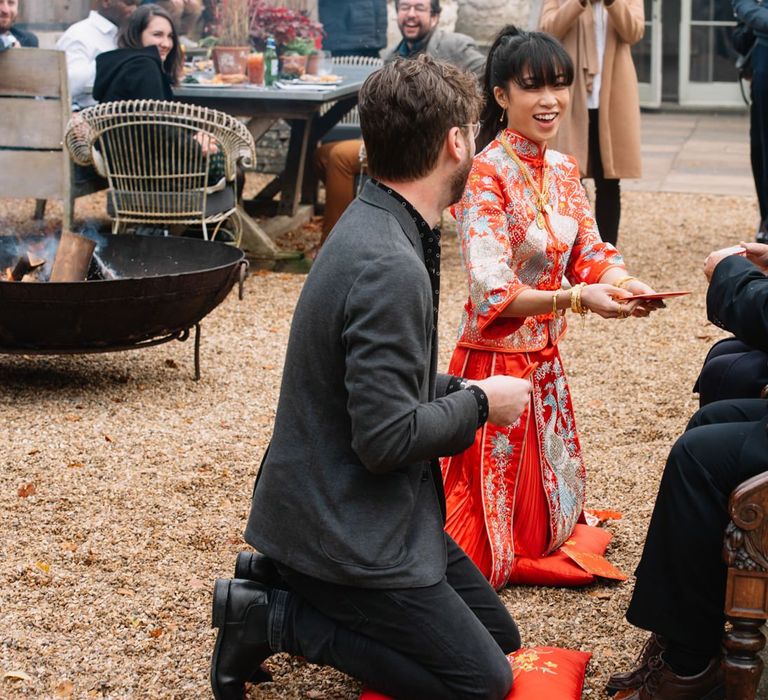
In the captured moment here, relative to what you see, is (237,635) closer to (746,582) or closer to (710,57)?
(746,582)

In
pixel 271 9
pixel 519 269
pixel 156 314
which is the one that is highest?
pixel 271 9

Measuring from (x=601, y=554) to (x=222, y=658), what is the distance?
56.8 inches

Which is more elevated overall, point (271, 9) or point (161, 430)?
point (271, 9)

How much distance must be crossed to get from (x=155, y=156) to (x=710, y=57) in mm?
11239

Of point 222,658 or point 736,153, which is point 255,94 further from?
point 736,153

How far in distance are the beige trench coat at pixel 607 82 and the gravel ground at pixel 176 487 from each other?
1030 millimetres

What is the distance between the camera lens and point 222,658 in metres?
2.84

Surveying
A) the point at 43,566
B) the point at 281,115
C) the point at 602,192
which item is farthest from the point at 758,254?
the point at 281,115

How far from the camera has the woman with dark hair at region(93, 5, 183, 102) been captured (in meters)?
7.31

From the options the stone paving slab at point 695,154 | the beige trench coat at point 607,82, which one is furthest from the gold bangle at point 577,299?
the stone paving slab at point 695,154

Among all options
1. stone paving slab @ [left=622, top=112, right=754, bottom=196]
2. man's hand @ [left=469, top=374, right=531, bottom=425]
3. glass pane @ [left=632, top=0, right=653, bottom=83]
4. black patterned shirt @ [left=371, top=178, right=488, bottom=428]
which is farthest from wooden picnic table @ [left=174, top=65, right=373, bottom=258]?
glass pane @ [left=632, top=0, right=653, bottom=83]

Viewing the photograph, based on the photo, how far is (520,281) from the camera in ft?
11.8

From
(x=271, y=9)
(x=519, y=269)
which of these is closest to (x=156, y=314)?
(x=519, y=269)

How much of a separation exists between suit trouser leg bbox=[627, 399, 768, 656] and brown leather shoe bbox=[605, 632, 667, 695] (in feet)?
0.43
